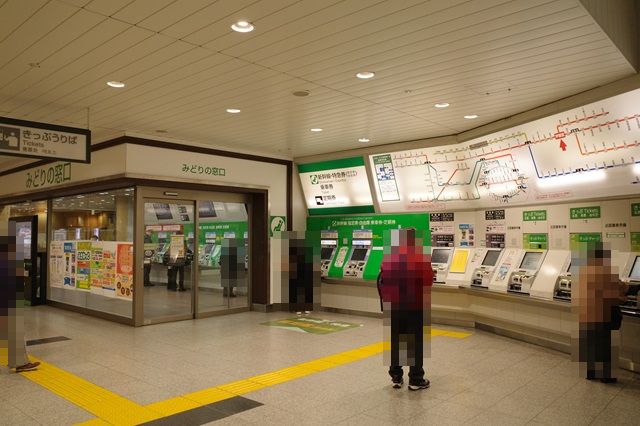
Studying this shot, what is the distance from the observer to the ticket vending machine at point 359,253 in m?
9.94

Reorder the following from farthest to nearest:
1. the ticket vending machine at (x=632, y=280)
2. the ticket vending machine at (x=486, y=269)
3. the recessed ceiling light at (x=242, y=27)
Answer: the ticket vending machine at (x=486, y=269) → the ticket vending machine at (x=632, y=280) → the recessed ceiling light at (x=242, y=27)

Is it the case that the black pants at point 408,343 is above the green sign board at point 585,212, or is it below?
below

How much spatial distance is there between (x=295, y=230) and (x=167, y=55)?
6649 mm

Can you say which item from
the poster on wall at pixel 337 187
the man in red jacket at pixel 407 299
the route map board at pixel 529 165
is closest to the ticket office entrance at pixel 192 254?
the poster on wall at pixel 337 187

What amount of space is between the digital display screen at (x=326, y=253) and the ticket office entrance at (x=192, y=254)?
1671mm

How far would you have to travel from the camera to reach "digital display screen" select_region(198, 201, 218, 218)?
9734mm

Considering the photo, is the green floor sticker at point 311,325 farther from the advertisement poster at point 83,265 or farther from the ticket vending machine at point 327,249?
the advertisement poster at point 83,265

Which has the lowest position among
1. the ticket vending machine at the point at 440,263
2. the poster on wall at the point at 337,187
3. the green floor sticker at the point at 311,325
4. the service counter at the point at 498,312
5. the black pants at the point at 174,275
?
the green floor sticker at the point at 311,325

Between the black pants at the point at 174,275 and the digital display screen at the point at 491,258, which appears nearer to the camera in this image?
the digital display screen at the point at 491,258

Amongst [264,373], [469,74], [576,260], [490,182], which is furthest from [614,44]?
[264,373]

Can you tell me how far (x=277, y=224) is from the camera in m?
10.8

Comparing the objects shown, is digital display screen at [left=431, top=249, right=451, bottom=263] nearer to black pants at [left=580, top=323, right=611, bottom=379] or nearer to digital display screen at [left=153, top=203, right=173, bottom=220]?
black pants at [left=580, top=323, right=611, bottom=379]

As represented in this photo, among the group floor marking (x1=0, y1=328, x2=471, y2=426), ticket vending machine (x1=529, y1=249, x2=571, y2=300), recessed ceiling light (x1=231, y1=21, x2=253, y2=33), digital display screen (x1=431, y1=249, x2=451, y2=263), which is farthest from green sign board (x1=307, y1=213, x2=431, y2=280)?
recessed ceiling light (x1=231, y1=21, x2=253, y2=33)

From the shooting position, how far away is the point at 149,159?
8633 mm
